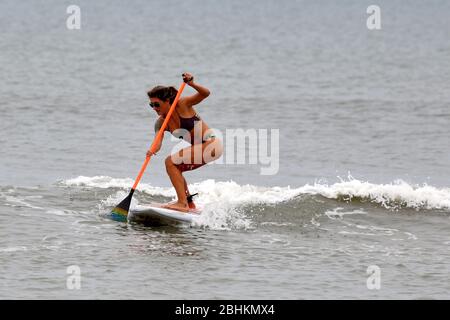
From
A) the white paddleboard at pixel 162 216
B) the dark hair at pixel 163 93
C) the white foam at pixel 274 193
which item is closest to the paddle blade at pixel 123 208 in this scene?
the white paddleboard at pixel 162 216

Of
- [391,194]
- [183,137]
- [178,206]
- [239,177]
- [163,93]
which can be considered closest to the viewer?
[163,93]

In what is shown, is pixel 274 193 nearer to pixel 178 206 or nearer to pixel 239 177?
pixel 178 206

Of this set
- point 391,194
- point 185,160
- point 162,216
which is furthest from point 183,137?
point 391,194

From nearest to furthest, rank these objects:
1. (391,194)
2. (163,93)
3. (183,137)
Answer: (163,93) → (183,137) → (391,194)

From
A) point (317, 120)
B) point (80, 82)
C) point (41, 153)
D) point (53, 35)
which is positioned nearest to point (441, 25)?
point (53, 35)

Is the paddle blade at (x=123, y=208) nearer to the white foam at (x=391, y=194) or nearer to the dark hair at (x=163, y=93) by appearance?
Result: the dark hair at (x=163, y=93)

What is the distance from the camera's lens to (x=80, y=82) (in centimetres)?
3750

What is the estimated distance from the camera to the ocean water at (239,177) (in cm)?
1362

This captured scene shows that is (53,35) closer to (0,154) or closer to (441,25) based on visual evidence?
(441,25)

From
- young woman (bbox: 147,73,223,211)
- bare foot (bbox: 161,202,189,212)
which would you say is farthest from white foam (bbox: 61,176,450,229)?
young woman (bbox: 147,73,223,211)

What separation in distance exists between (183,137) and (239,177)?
4.60 meters

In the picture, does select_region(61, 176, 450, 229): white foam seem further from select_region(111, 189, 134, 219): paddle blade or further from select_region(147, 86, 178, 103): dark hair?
select_region(147, 86, 178, 103): dark hair

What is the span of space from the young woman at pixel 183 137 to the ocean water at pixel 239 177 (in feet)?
2.20

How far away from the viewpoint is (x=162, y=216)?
16.2m
